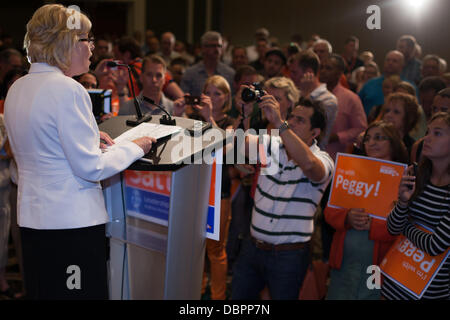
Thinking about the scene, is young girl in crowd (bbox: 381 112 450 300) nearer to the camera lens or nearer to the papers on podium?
the camera lens

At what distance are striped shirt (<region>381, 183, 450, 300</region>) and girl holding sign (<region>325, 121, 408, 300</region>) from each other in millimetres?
158

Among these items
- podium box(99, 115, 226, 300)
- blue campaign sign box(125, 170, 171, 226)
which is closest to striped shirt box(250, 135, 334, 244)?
podium box(99, 115, 226, 300)

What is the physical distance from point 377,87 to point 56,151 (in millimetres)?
3468

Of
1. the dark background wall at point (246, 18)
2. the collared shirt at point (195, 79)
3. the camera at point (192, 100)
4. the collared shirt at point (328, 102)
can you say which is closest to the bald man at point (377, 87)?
the collared shirt at point (328, 102)

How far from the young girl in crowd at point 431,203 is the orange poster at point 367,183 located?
0.13 m

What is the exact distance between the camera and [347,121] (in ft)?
10.7

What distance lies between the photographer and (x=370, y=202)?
2102 millimetres

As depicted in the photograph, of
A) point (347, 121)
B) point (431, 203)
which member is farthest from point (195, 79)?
point (431, 203)

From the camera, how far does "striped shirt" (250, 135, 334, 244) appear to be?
82.9 inches

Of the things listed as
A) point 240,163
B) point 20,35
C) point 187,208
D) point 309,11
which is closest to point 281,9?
point 309,11

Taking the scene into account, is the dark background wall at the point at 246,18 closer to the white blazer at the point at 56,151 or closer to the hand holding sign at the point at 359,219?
the hand holding sign at the point at 359,219

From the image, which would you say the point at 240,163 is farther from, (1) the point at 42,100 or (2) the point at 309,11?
(2) the point at 309,11

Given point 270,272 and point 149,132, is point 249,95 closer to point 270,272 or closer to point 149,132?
point 149,132

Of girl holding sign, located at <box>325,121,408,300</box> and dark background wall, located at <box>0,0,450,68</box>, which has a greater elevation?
dark background wall, located at <box>0,0,450,68</box>
